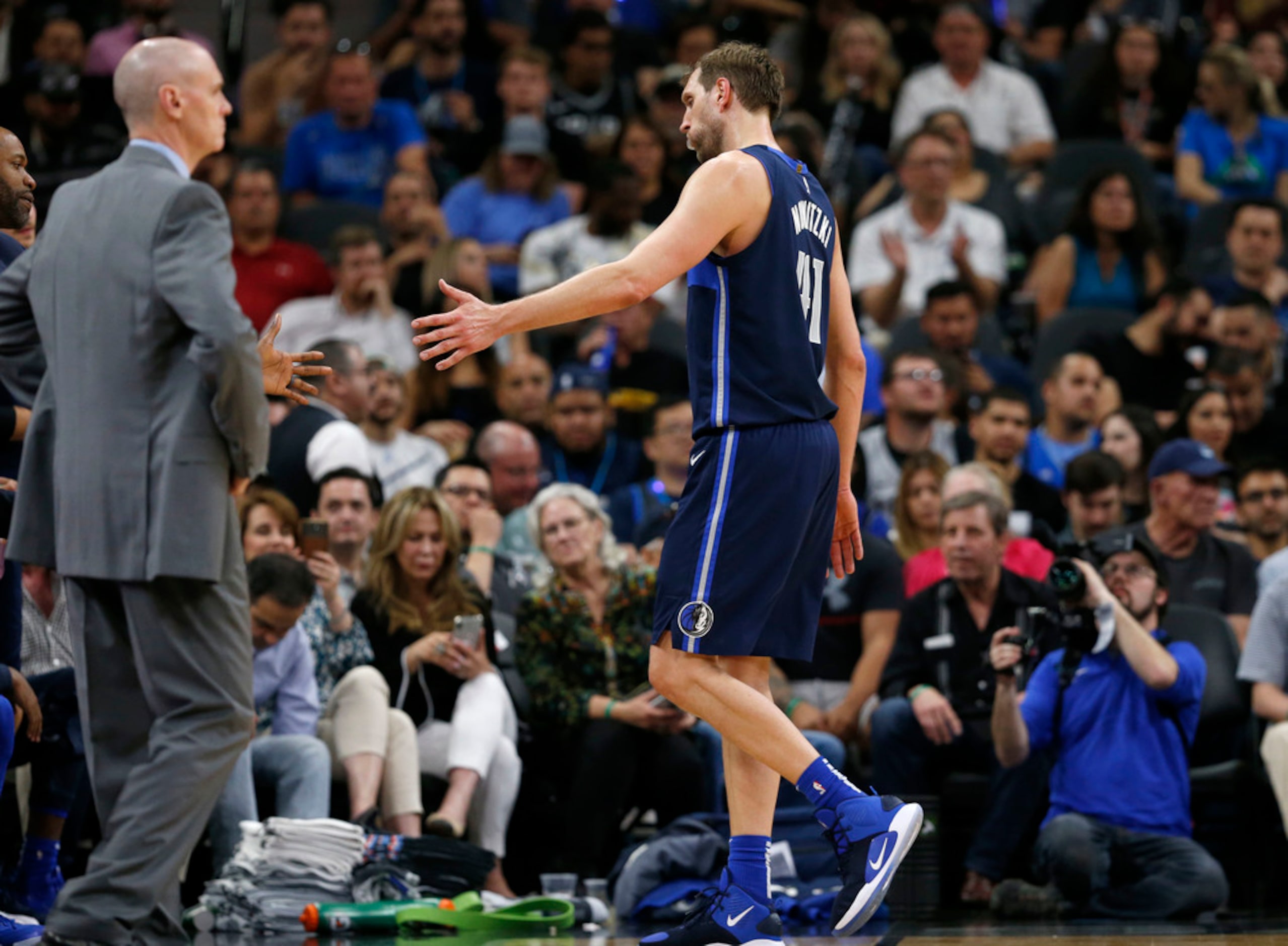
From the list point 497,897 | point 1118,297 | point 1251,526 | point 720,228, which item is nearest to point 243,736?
point 720,228

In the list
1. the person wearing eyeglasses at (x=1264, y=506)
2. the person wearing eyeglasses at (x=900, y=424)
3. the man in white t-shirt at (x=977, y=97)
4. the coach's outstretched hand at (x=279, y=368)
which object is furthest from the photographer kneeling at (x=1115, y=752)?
the man in white t-shirt at (x=977, y=97)

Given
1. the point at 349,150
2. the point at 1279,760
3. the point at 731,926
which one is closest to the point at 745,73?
the point at 731,926

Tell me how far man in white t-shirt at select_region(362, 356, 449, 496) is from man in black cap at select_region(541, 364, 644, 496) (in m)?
0.70

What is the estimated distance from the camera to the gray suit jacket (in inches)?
157

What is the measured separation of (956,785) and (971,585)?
85 centimetres

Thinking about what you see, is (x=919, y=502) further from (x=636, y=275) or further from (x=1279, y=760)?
(x=636, y=275)

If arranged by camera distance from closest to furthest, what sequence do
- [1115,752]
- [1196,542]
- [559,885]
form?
[559,885]
[1115,752]
[1196,542]

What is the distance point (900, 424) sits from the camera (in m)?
8.86

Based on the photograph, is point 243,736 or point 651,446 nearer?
point 243,736

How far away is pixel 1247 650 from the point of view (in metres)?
6.82

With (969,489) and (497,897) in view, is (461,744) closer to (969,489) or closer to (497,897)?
(497,897)

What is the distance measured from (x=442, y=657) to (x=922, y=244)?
5115 mm

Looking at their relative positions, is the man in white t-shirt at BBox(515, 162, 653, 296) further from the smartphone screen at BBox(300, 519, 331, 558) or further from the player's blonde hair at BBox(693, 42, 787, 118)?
the player's blonde hair at BBox(693, 42, 787, 118)

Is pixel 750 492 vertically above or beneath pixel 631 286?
beneath
